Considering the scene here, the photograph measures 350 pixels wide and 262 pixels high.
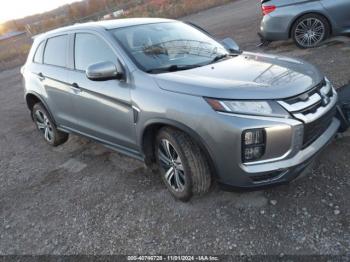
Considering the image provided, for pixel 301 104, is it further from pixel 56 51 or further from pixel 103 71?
pixel 56 51

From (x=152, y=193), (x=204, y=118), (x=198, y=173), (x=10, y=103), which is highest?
(x=204, y=118)

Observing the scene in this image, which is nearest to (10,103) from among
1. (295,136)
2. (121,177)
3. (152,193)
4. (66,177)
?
(66,177)

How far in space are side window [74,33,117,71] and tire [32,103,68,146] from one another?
1.35 meters

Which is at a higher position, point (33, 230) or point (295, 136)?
point (295, 136)

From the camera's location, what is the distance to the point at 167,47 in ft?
12.4

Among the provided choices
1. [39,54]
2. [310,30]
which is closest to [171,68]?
[39,54]

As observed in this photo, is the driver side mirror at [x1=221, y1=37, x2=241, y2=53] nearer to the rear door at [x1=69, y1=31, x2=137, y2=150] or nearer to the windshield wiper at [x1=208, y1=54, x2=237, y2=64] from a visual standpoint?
the windshield wiper at [x1=208, y1=54, x2=237, y2=64]

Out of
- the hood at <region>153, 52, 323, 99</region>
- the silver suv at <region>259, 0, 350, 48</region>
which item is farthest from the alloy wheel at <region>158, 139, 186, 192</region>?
the silver suv at <region>259, 0, 350, 48</region>

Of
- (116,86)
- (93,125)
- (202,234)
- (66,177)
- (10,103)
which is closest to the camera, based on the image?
(202,234)

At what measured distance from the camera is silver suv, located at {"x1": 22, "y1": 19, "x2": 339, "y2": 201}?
2756 millimetres

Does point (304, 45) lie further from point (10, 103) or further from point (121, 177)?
point (10, 103)

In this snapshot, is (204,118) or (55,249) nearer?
(204,118)

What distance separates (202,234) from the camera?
300 centimetres

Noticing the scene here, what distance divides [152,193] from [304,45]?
5594 millimetres
